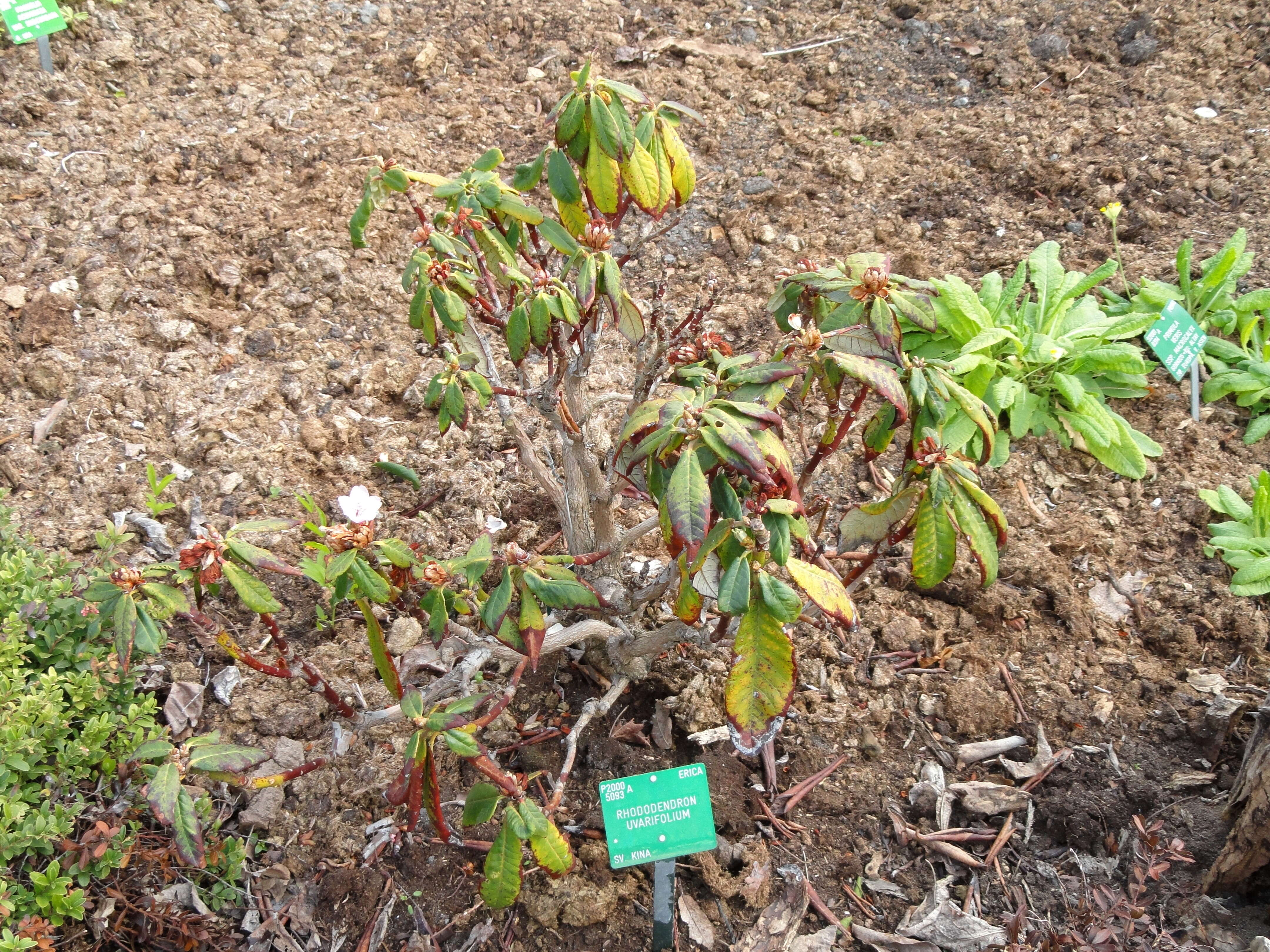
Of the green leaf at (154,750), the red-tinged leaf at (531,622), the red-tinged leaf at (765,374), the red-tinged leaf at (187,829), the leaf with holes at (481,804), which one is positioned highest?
the red-tinged leaf at (765,374)

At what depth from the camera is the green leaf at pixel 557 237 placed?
1.83 m

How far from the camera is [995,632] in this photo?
2564mm

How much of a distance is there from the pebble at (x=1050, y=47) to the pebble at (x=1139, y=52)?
27cm

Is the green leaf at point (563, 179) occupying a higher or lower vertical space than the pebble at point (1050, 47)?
higher

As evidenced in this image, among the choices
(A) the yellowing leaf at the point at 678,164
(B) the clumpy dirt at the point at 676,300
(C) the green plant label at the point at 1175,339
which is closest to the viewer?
(A) the yellowing leaf at the point at 678,164

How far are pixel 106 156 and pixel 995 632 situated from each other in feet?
12.7

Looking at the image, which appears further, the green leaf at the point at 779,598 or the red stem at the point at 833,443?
the red stem at the point at 833,443

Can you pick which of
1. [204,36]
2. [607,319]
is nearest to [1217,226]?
[607,319]

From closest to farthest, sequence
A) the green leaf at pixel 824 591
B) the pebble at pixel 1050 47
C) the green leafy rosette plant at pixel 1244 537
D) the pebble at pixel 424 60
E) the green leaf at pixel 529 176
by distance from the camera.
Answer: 1. the green leaf at pixel 824 591
2. the green leaf at pixel 529 176
3. the green leafy rosette plant at pixel 1244 537
4. the pebble at pixel 424 60
5. the pebble at pixel 1050 47

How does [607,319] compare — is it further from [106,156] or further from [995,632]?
[106,156]

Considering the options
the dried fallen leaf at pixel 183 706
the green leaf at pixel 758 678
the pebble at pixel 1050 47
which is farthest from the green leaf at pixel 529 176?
the pebble at pixel 1050 47

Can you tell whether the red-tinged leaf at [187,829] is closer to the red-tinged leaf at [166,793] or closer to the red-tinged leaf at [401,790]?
the red-tinged leaf at [166,793]

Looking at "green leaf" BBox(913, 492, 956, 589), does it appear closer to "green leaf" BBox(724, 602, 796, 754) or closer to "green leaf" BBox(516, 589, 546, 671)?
"green leaf" BBox(724, 602, 796, 754)

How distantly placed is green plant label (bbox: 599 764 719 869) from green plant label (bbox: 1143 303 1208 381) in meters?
2.29
